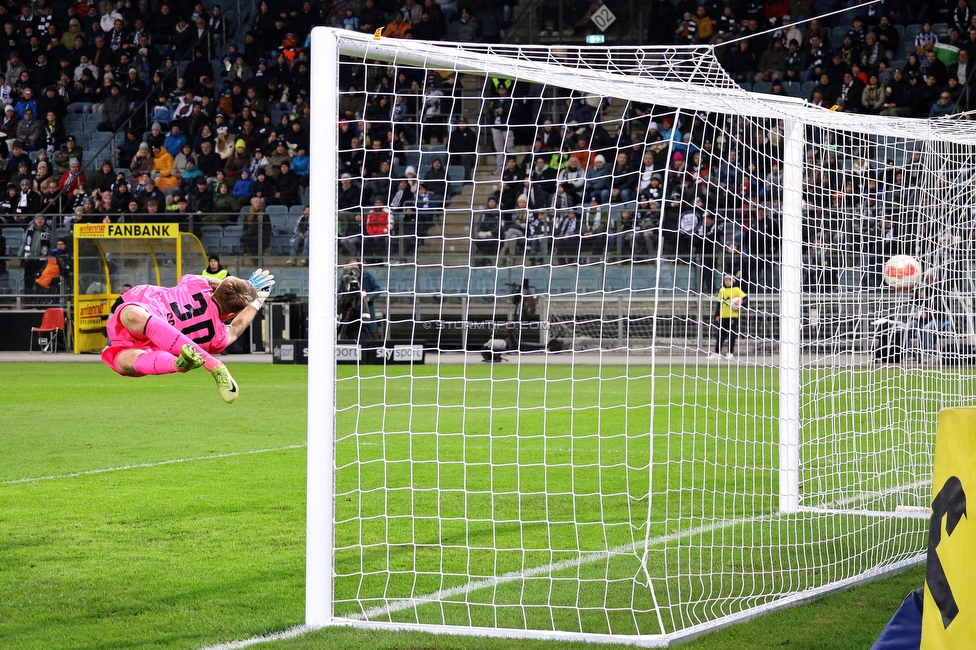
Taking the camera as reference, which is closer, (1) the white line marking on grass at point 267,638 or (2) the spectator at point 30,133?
(1) the white line marking on grass at point 267,638

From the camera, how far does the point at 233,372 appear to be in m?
16.3

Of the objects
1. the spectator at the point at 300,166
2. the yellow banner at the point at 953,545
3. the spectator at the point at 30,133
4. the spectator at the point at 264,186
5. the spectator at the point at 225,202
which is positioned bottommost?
the yellow banner at the point at 953,545

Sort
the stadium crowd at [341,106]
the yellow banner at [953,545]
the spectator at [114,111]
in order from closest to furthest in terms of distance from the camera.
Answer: the yellow banner at [953,545] < the stadium crowd at [341,106] < the spectator at [114,111]

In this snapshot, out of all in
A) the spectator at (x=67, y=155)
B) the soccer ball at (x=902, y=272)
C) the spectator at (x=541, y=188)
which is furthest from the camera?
the spectator at (x=67, y=155)

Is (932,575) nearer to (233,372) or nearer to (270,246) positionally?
(233,372)

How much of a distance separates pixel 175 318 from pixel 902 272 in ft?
15.0

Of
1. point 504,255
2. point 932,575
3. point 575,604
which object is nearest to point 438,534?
point 575,604

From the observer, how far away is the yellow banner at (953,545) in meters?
2.84

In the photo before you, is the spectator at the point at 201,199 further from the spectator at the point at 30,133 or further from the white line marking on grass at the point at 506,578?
the white line marking on grass at the point at 506,578

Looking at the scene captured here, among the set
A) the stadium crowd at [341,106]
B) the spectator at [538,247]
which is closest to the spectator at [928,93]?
the stadium crowd at [341,106]

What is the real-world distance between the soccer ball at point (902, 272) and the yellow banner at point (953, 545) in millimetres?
3535

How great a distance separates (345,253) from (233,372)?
3.93 m

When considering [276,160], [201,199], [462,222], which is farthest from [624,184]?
[201,199]

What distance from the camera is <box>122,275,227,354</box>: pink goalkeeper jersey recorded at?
7121 mm
